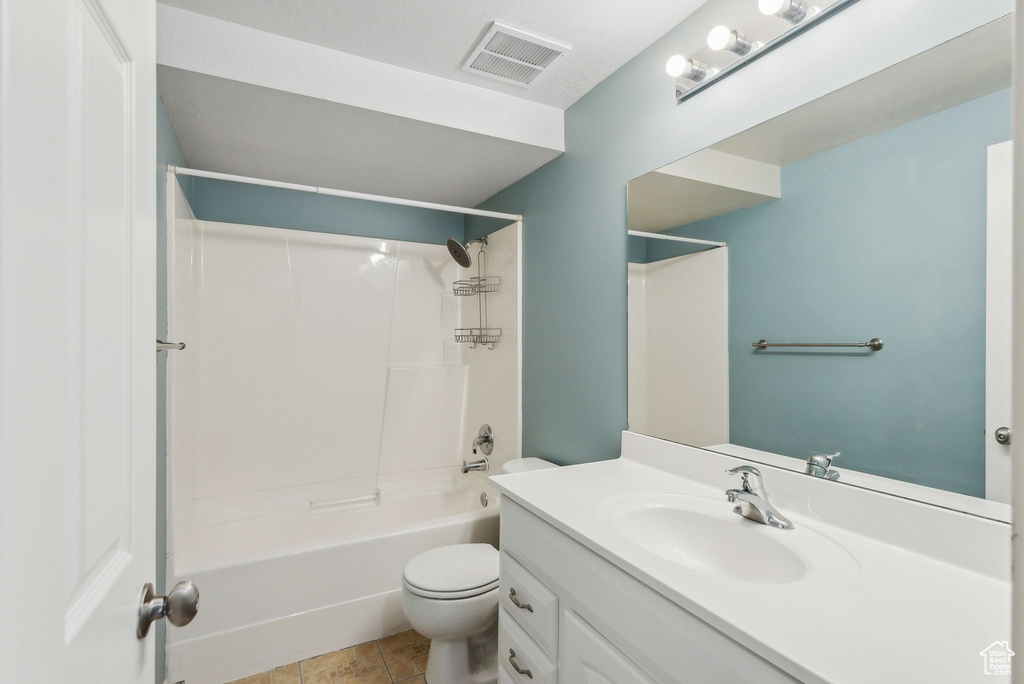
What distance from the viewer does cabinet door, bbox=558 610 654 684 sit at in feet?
3.14

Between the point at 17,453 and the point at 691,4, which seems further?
the point at 691,4

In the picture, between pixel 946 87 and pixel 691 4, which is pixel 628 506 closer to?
pixel 946 87

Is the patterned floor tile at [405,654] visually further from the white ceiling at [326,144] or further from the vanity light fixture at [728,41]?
the vanity light fixture at [728,41]

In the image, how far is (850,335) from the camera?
1.14 meters

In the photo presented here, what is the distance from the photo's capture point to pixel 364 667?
1945 mm

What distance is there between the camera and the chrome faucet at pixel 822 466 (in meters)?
1.17

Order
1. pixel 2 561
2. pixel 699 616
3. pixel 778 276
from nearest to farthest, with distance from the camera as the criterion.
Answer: pixel 2 561
pixel 699 616
pixel 778 276

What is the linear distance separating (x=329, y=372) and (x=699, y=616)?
2470mm

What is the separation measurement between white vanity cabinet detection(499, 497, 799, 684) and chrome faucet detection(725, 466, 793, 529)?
1.35 ft

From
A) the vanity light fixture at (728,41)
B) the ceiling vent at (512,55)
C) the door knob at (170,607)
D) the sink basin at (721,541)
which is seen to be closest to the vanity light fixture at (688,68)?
the vanity light fixture at (728,41)

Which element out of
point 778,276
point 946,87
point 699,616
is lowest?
point 699,616

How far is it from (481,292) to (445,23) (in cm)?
150

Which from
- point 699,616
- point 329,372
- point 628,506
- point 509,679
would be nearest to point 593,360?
point 628,506

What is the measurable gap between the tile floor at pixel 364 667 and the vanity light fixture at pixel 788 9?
94.4 inches
